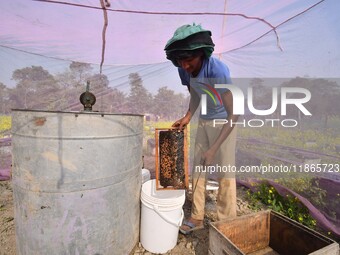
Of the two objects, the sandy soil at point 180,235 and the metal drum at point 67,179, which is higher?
the metal drum at point 67,179

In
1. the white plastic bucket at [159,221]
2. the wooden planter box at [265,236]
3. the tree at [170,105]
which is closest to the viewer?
the wooden planter box at [265,236]

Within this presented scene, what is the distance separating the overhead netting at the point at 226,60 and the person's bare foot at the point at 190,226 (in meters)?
1.46

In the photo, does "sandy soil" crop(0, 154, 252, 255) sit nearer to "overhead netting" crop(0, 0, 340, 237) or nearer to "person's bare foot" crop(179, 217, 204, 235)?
"person's bare foot" crop(179, 217, 204, 235)

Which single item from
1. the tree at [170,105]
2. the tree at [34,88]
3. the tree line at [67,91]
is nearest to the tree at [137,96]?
the tree line at [67,91]

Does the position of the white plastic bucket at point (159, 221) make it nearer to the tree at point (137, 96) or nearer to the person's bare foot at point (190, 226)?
the person's bare foot at point (190, 226)

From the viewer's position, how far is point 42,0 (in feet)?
10.5

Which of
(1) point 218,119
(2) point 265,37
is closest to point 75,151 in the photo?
(1) point 218,119

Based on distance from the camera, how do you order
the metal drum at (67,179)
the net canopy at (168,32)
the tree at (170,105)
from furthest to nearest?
the tree at (170,105)
the net canopy at (168,32)
the metal drum at (67,179)

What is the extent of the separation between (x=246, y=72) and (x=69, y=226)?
4.30m

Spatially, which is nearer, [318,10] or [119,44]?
[318,10]

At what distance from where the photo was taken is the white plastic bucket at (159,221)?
7.63 feet

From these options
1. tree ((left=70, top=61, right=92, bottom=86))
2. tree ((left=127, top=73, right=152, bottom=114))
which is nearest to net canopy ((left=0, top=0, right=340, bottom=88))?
tree ((left=70, top=61, right=92, bottom=86))

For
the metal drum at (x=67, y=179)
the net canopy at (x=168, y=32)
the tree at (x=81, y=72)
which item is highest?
the net canopy at (x=168, y=32)

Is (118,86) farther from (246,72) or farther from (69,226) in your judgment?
(69,226)
